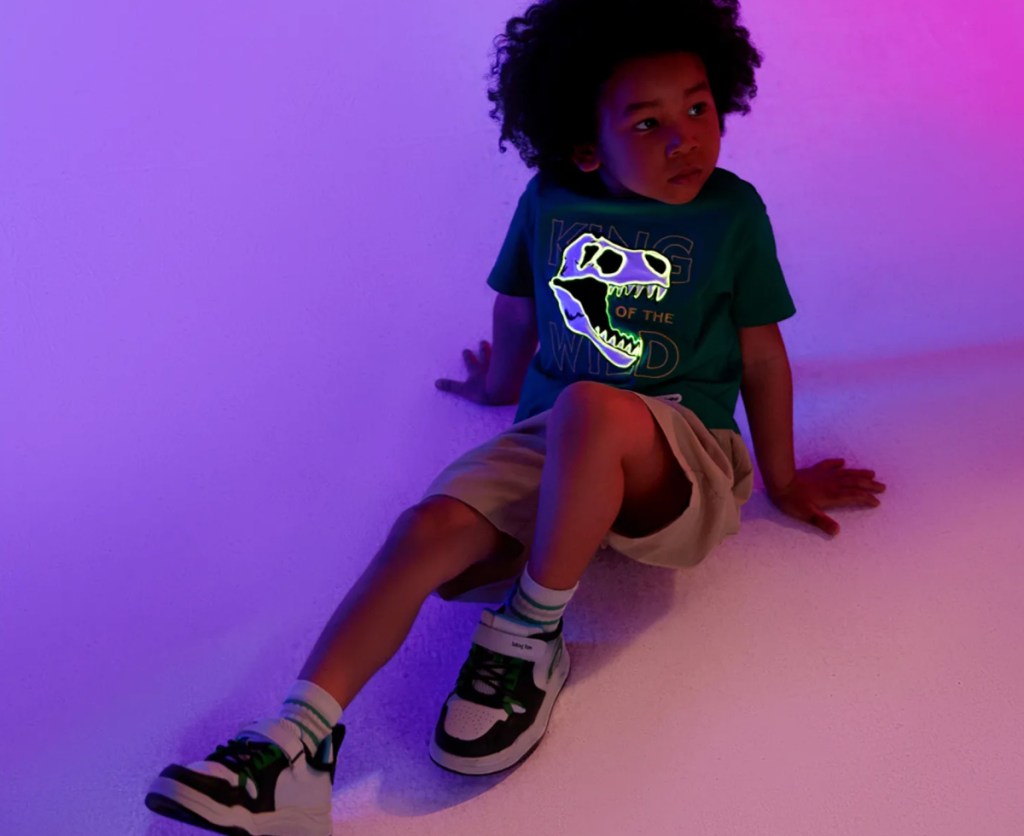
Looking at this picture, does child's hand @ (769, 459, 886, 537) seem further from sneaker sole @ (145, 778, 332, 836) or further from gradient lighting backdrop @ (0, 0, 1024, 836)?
sneaker sole @ (145, 778, 332, 836)

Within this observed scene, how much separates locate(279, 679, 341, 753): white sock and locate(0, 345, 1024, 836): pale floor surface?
83 mm

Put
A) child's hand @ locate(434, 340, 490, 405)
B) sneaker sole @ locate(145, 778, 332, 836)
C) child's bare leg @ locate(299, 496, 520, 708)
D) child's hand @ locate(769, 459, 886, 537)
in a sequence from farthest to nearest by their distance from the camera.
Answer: child's hand @ locate(434, 340, 490, 405) < child's hand @ locate(769, 459, 886, 537) < child's bare leg @ locate(299, 496, 520, 708) < sneaker sole @ locate(145, 778, 332, 836)

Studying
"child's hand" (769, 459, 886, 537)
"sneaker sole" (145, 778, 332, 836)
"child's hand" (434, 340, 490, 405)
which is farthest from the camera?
"child's hand" (434, 340, 490, 405)

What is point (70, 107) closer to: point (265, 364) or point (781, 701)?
point (265, 364)

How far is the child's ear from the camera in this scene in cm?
101

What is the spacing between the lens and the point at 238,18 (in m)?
1.95

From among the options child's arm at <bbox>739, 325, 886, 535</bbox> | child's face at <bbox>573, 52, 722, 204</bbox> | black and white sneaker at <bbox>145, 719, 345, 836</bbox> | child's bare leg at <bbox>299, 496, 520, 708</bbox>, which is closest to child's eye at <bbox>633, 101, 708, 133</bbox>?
child's face at <bbox>573, 52, 722, 204</bbox>

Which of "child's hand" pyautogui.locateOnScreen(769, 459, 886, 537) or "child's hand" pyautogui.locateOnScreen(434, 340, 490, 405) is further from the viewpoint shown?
"child's hand" pyautogui.locateOnScreen(434, 340, 490, 405)

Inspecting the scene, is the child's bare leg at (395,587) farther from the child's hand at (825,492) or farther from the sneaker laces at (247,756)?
the child's hand at (825,492)

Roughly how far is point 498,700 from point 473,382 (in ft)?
1.57

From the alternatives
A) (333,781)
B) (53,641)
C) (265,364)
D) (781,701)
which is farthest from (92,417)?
(781,701)

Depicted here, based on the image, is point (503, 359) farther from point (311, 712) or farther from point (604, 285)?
point (311, 712)

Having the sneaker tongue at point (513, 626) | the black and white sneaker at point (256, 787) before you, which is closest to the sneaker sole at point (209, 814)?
the black and white sneaker at point (256, 787)

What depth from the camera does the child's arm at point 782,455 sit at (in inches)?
40.9
